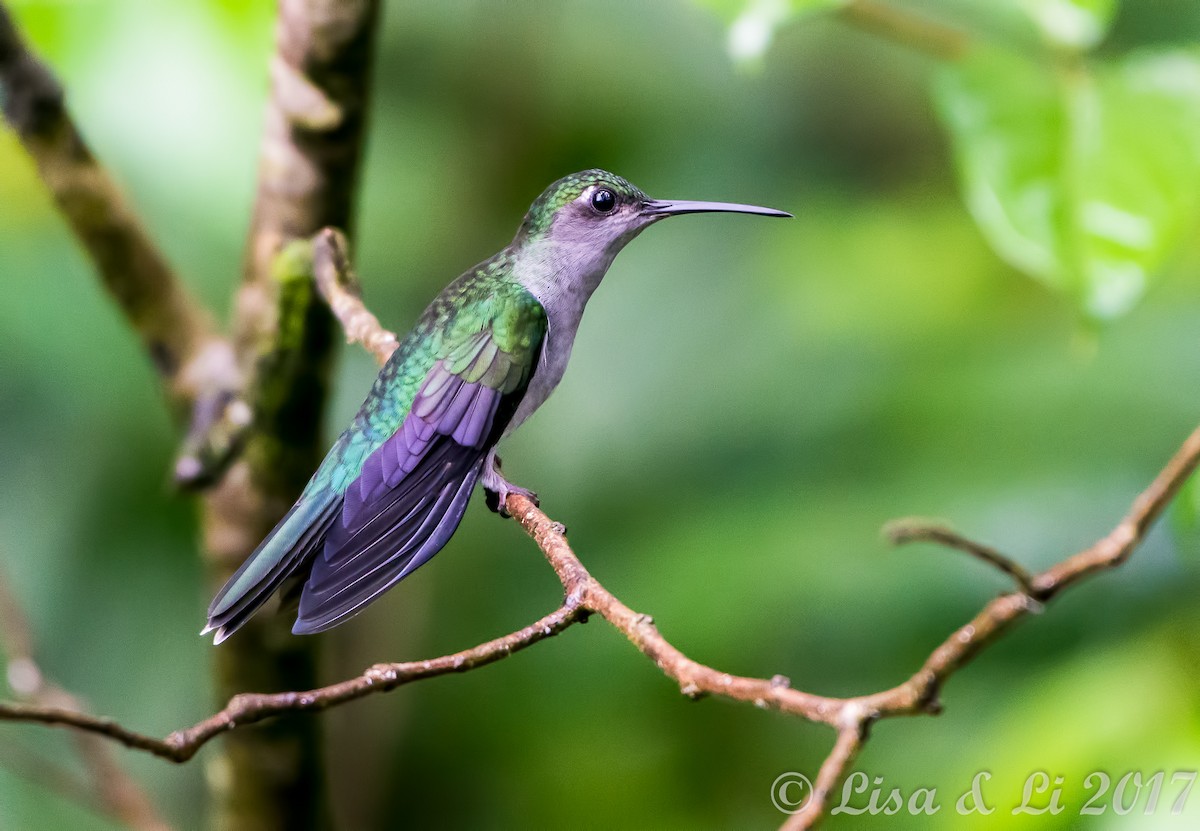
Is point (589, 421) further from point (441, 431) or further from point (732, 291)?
point (441, 431)

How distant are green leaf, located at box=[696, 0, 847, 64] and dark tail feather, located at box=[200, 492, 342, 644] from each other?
0.95 m

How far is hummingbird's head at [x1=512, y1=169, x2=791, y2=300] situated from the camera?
1.62 meters

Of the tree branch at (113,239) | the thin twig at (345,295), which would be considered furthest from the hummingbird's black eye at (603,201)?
the tree branch at (113,239)

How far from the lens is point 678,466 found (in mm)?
3006

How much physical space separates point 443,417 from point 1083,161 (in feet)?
3.94

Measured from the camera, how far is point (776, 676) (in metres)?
0.75

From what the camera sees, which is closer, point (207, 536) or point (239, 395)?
point (239, 395)

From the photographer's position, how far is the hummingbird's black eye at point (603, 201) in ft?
5.31

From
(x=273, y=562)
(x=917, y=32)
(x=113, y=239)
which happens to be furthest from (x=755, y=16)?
(x=113, y=239)

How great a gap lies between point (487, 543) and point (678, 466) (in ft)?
1.86

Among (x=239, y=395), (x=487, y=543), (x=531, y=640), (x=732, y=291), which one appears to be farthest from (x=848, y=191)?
(x=531, y=640)

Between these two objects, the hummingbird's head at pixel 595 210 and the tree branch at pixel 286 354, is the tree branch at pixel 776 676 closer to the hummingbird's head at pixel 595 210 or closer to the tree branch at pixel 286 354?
the hummingbird's head at pixel 595 210

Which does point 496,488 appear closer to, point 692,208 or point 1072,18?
point 692,208

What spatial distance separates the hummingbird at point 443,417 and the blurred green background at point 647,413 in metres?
1.15
